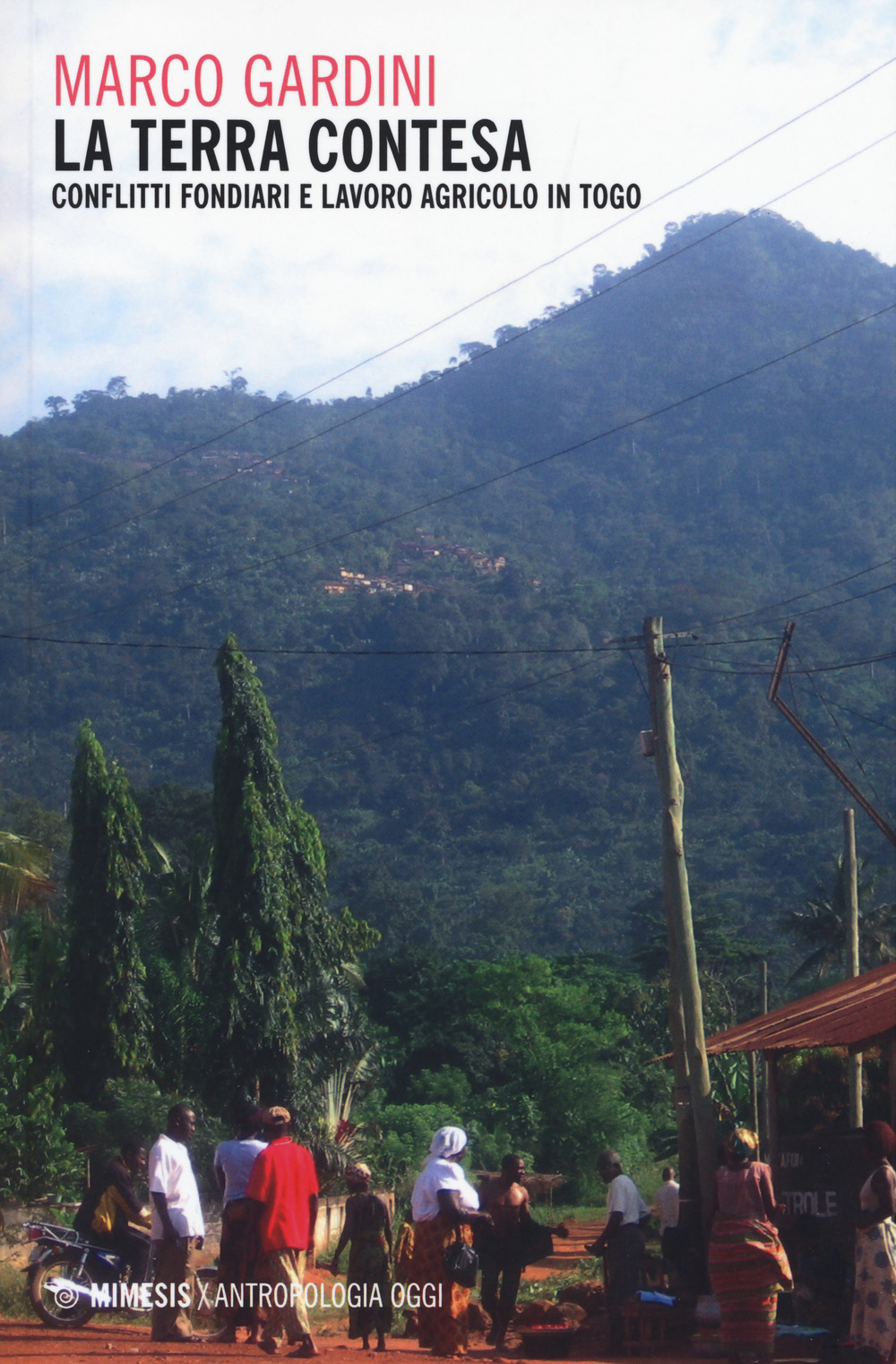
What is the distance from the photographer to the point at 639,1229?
11062 mm

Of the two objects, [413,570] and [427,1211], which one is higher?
[413,570]

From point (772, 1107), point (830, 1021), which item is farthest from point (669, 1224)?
point (830, 1021)

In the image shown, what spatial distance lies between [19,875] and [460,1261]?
10723mm

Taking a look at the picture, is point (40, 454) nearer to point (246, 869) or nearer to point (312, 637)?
point (312, 637)

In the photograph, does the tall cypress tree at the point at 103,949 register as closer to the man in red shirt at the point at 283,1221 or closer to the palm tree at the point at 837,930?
the man in red shirt at the point at 283,1221

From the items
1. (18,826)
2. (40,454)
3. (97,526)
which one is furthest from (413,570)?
(18,826)

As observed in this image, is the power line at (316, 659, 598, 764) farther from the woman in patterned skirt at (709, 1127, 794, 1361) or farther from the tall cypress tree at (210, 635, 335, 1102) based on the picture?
the woman in patterned skirt at (709, 1127, 794, 1361)

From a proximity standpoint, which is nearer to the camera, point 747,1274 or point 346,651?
point 747,1274

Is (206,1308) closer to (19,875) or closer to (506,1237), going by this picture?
(506,1237)

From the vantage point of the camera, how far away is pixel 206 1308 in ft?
35.1

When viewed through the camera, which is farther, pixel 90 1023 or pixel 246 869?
pixel 90 1023

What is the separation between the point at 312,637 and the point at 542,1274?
117 meters

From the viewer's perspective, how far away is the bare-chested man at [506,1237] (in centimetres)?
1041

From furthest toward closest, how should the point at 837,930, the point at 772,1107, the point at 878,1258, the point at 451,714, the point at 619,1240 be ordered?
the point at 451,714 < the point at 837,930 < the point at 772,1107 < the point at 619,1240 < the point at 878,1258
